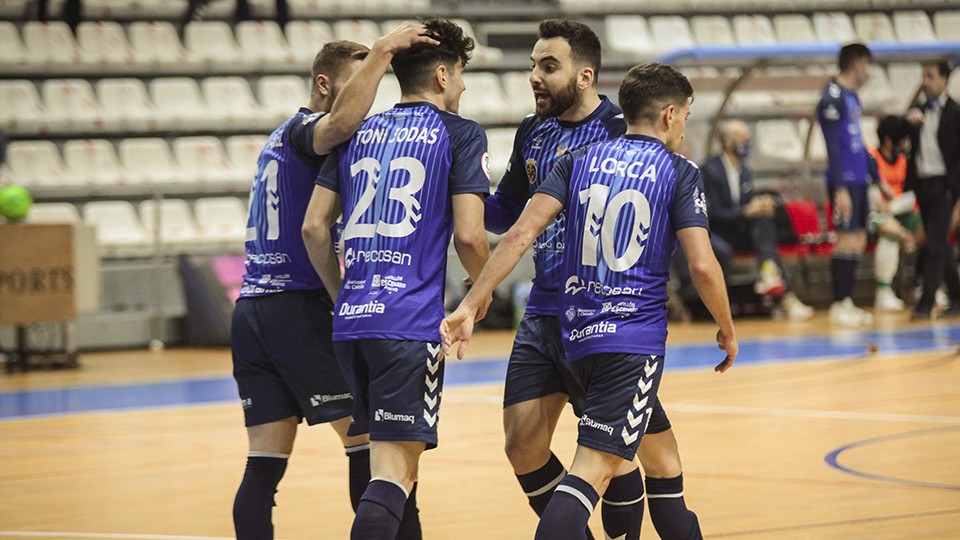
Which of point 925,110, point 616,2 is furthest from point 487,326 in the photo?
point 616,2

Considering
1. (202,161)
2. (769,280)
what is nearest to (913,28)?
(769,280)

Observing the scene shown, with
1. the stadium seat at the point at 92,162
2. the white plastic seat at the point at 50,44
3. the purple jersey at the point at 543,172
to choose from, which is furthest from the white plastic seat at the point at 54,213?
the purple jersey at the point at 543,172

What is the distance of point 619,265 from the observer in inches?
163

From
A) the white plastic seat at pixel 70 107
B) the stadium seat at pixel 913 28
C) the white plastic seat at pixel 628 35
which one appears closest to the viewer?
the white plastic seat at pixel 70 107

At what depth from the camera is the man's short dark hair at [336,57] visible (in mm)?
4703

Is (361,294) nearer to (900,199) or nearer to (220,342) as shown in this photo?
(220,342)

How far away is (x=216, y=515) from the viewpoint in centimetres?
570

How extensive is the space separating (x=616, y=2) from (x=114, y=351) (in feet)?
27.4

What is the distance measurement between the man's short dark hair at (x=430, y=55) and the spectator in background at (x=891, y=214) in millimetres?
10967

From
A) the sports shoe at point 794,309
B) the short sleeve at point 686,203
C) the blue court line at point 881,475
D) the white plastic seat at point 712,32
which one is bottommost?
the sports shoe at point 794,309

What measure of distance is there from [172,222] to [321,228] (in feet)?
36.2

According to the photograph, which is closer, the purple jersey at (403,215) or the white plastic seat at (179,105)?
the purple jersey at (403,215)

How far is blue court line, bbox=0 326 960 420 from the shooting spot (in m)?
9.57

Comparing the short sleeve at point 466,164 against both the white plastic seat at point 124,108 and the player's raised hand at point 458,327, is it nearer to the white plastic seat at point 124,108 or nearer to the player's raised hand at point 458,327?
the player's raised hand at point 458,327
